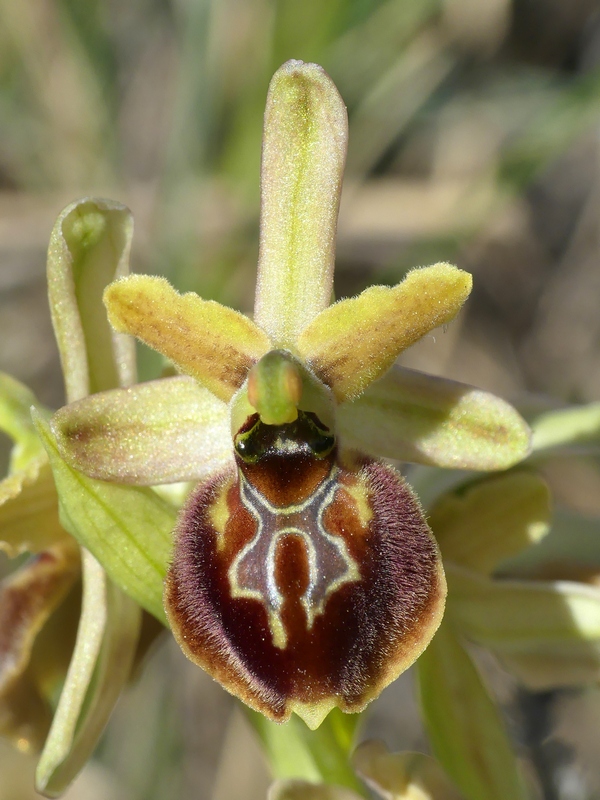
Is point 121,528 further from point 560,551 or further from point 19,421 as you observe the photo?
point 560,551

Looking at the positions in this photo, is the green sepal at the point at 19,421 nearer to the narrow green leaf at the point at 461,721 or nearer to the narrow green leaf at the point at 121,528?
the narrow green leaf at the point at 121,528

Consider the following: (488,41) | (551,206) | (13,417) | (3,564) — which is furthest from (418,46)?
(13,417)

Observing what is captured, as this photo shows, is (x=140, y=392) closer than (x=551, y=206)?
Yes

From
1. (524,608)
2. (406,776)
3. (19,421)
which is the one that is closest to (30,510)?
(19,421)

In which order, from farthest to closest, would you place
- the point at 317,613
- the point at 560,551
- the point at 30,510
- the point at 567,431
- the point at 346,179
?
the point at 346,179 → the point at 560,551 → the point at 567,431 → the point at 30,510 → the point at 317,613

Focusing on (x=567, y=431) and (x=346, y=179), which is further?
(x=346, y=179)

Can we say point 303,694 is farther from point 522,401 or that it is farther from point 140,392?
point 522,401

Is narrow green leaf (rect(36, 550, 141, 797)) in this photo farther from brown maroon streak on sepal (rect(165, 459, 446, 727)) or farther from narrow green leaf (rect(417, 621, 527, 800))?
narrow green leaf (rect(417, 621, 527, 800))
